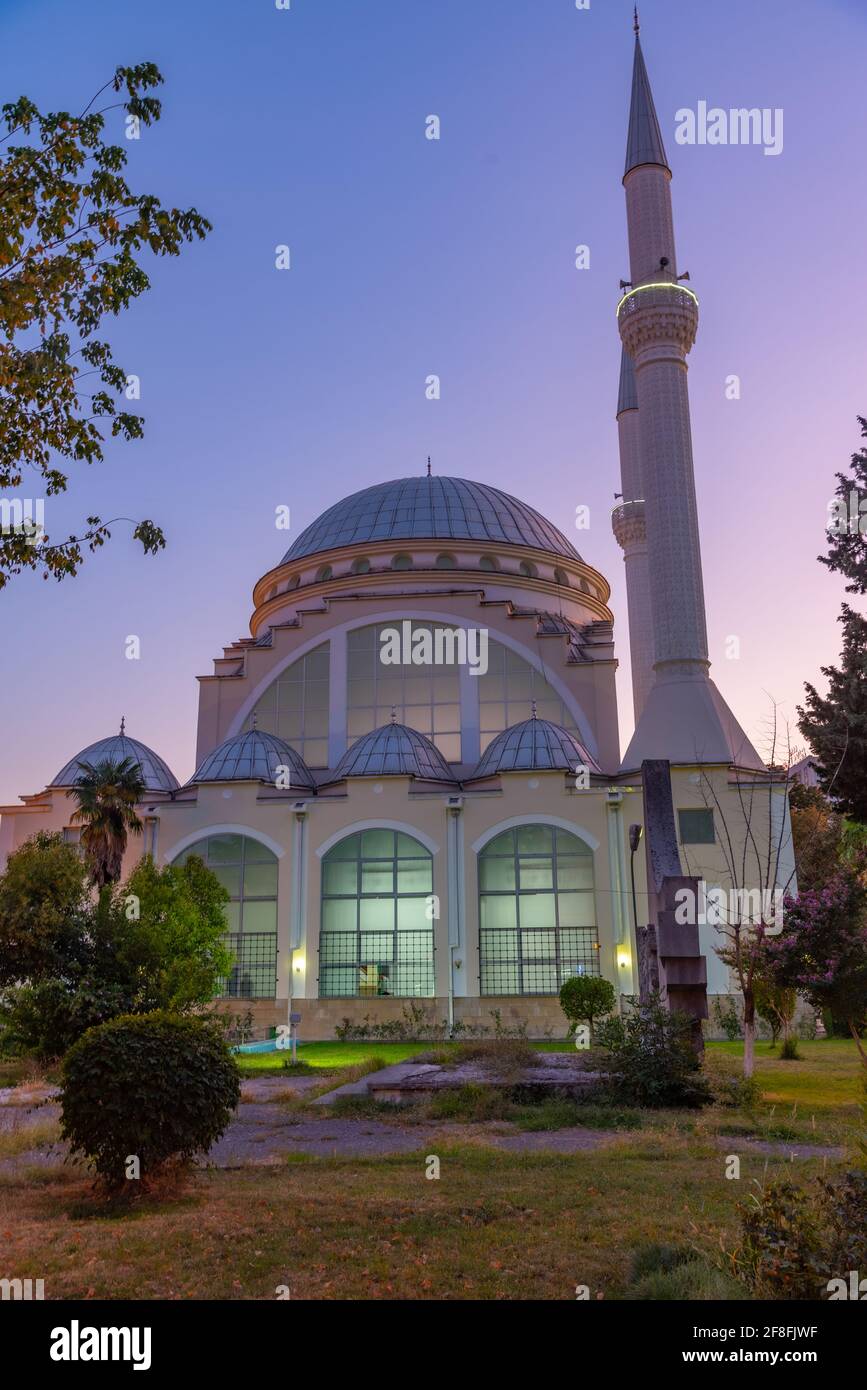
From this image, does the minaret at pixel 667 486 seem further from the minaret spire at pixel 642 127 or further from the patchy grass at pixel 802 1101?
the patchy grass at pixel 802 1101

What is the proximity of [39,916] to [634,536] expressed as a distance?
3222cm

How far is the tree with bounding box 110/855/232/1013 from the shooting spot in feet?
75.5

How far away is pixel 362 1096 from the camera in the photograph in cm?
1577

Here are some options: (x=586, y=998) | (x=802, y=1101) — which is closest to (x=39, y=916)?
(x=586, y=998)

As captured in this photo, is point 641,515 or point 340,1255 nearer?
point 340,1255

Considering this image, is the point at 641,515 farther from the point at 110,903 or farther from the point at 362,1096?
the point at 362,1096

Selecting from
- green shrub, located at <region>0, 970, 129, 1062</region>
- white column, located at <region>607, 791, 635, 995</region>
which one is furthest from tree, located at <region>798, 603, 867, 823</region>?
green shrub, located at <region>0, 970, 129, 1062</region>

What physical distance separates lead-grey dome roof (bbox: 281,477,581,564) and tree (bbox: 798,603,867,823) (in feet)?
85.8

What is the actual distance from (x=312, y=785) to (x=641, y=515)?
1926 cm

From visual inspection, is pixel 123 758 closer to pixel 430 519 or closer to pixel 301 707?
pixel 301 707

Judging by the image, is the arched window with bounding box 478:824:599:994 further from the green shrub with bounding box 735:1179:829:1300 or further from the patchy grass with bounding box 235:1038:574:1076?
the green shrub with bounding box 735:1179:829:1300
